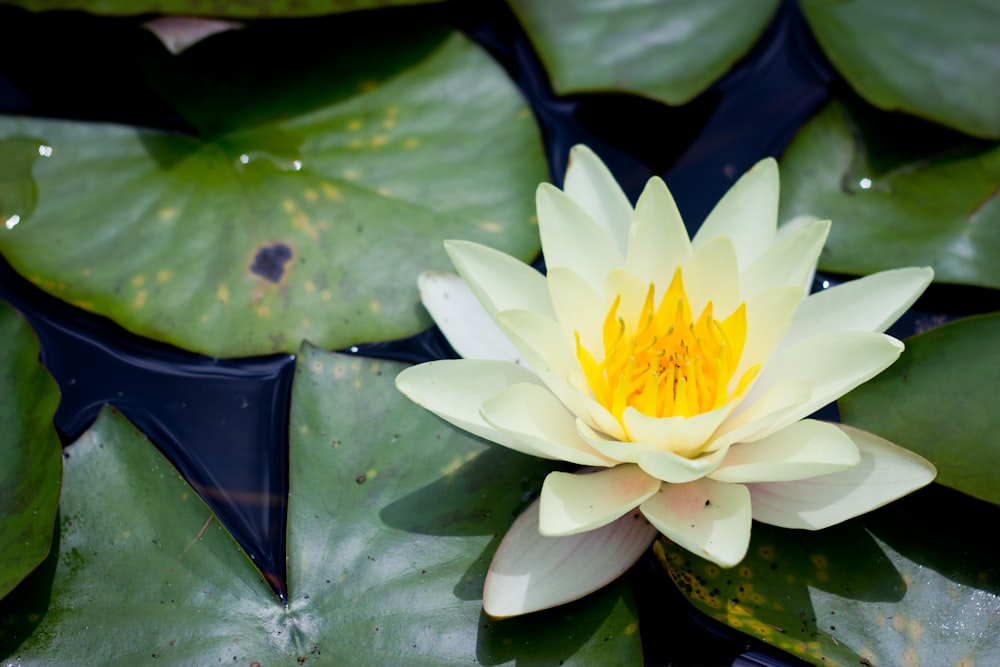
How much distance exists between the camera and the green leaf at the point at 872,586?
1.73 metres

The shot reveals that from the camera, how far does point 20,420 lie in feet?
6.40

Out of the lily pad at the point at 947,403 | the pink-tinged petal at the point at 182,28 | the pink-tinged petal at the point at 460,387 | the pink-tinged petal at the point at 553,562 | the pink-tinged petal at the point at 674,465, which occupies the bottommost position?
the pink-tinged petal at the point at 553,562

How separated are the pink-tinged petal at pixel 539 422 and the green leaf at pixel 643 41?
120 cm

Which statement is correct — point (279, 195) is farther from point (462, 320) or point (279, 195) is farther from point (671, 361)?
point (671, 361)

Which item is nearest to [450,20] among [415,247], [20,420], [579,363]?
[415,247]

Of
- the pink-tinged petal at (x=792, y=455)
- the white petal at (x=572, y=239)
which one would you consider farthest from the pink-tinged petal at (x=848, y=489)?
the white petal at (x=572, y=239)

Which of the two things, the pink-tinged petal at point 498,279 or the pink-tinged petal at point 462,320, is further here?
the pink-tinged petal at point 462,320

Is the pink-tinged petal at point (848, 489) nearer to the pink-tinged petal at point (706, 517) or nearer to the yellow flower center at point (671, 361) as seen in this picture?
the pink-tinged petal at point (706, 517)

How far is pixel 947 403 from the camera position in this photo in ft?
6.21

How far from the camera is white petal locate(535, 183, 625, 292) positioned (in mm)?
1805

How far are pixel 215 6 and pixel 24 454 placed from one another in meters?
1.34

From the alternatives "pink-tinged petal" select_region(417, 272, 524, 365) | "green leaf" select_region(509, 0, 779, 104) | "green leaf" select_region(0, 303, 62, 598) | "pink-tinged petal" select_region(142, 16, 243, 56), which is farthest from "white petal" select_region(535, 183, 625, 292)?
"green leaf" select_region(0, 303, 62, 598)

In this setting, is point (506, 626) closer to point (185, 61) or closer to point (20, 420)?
point (20, 420)

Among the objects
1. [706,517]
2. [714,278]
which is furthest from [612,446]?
[714,278]
